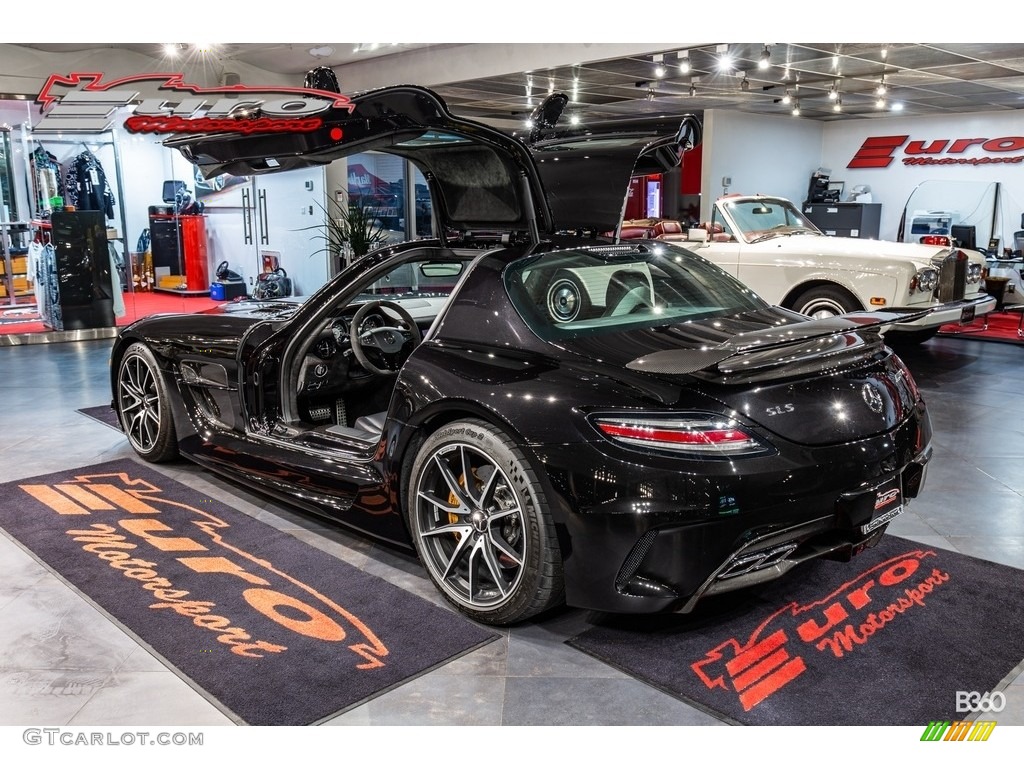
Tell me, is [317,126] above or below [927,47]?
below

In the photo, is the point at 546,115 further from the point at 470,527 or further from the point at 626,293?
the point at 470,527

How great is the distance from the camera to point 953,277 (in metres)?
7.31

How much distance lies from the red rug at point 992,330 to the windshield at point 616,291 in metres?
6.13

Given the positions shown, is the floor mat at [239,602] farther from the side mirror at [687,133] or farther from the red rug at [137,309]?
the red rug at [137,309]

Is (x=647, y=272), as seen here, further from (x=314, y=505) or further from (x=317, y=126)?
(x=314, y=505)

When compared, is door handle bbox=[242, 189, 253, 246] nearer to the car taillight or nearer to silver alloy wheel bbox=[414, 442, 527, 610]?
silver alloy wheel bbox=[414, 442, 527, 610]

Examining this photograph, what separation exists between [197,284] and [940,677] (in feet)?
38.1

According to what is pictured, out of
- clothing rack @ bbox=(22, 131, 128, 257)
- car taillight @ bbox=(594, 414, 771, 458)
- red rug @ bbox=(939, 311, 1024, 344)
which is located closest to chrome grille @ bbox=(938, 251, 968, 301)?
red rug @ bbox=(939, 311, 1024, 344)

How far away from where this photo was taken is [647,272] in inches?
133

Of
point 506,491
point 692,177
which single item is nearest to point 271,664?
point 506,491

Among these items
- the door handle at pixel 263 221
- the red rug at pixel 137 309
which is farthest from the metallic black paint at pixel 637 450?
the door handle at pixel 263 221

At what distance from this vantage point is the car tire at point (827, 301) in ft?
23.7

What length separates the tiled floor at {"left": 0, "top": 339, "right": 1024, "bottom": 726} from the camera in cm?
236
